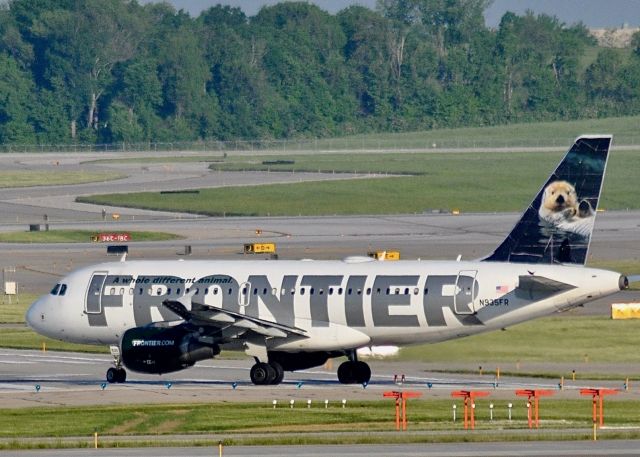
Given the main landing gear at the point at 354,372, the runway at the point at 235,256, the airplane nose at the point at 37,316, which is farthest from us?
the airplane nose at the point at 37,316

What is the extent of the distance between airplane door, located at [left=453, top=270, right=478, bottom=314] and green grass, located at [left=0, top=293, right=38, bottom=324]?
34.1 meters

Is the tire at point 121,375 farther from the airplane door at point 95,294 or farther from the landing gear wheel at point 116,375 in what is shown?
the airplane door at point 95,294

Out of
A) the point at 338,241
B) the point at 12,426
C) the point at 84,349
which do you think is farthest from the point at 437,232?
the point at 12,426

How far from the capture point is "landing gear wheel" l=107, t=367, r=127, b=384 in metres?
55.9

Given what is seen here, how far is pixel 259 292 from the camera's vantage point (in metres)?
54.6

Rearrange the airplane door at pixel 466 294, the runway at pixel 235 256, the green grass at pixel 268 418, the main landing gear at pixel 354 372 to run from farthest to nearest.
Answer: the main landing gear at pixel 354 372
the airplane door at pixel 466 294
the runway at pixel 235 256
the green grass at pixel 268 418

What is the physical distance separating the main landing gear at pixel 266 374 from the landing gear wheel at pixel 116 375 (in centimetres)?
469

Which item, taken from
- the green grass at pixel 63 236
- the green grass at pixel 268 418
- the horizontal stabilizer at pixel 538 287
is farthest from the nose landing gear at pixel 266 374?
the green grass at pixel 63 236

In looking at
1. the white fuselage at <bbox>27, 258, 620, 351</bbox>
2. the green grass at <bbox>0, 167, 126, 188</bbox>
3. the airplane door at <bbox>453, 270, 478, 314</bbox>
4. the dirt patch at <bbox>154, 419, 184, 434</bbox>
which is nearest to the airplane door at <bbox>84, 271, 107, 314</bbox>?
the white fuselage at <bbox>27, 258, 620, 351</bbox>

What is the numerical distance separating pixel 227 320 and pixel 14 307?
34995 millimetres

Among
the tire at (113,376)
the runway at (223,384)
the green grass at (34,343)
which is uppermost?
the tire at (113,376)

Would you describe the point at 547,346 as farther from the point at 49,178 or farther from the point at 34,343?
the point at 49,178

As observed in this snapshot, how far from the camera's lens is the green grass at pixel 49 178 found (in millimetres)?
185000

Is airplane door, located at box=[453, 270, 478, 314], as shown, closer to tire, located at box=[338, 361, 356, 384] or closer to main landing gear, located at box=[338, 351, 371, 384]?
main landing gear, located at box=[338, 351, 371, 384]
